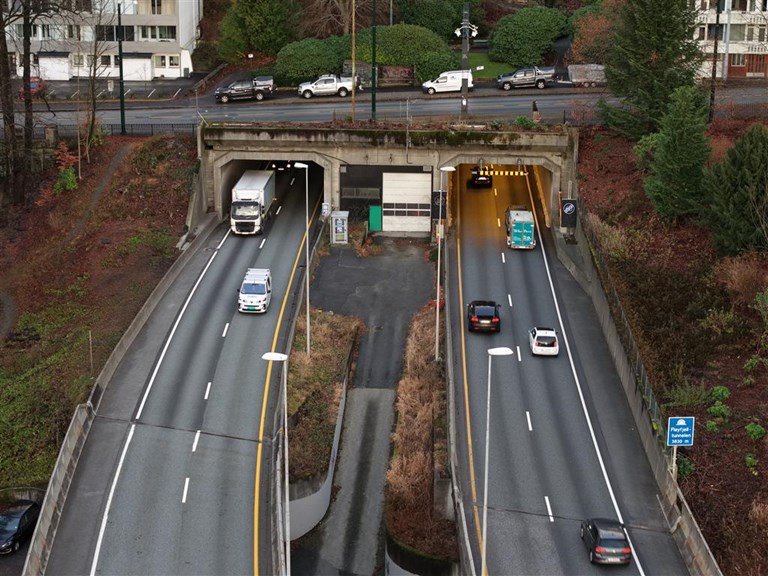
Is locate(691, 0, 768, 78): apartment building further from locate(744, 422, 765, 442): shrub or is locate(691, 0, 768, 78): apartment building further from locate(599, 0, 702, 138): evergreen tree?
locate(744, 422, 765, 442): shrub

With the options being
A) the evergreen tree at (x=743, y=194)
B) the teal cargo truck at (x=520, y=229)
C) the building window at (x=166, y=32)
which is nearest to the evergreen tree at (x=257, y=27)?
the building window at (x=166, y=32)

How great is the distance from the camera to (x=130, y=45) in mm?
99688

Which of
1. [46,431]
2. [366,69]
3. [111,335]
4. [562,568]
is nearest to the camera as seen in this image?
[562,568]

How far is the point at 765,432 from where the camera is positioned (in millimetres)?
44844

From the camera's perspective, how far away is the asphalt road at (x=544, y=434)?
41.2 meters

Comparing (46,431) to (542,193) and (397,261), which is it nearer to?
(397,261)

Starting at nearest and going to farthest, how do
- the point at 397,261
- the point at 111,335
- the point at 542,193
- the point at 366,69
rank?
the point at 111,335 → the point at 397,261 → the point at 542,193 → the point at 366,69

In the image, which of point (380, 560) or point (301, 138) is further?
point (301, 138)

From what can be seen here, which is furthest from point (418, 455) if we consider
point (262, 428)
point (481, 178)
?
point (481, 178)

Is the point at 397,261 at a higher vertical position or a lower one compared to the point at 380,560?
higher

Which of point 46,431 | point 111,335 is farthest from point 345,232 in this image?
point 46,431

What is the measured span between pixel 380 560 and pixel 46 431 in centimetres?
1608

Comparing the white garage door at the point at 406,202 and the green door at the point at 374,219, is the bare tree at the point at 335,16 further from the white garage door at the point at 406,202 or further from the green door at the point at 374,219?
the green door at the point at 374,219

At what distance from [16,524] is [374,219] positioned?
33.5 meters
